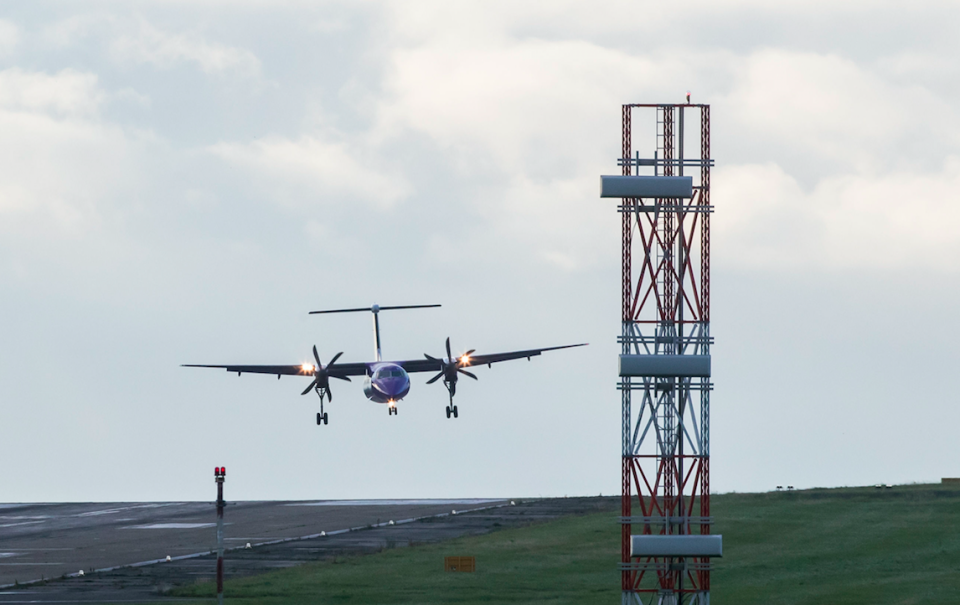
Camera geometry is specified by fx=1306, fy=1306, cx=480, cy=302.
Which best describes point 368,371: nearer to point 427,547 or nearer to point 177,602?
point 427,547

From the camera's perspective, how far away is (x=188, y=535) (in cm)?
9562

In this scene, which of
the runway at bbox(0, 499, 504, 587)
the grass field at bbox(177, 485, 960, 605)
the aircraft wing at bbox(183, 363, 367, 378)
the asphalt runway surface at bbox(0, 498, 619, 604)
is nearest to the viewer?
the grass field at bbox(177, 485, 960, 605)

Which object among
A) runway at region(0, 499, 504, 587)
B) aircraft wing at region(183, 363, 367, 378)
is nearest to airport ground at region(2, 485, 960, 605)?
runway at region(0, 499, 504, 587)

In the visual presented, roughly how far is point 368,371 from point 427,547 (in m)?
17.7

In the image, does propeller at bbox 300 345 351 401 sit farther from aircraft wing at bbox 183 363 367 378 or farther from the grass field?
the grass field

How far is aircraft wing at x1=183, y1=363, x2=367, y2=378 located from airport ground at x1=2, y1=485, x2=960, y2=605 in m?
12.5

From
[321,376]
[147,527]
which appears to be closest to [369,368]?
[321,376]

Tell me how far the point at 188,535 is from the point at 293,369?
14.8 m

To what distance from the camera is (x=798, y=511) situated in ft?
315

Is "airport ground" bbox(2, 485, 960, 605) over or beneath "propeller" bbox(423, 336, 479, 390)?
beneath

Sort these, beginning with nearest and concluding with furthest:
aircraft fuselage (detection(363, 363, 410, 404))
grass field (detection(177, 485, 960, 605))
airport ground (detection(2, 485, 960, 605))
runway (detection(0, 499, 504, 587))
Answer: grass field (detection(177, 485, 960, 605)), airport ground (detection(2, 485, 960, 605)), runway (detection(0, 499, 504, 587)), aircraft fuselage (detection(363, 363, 410, 404))

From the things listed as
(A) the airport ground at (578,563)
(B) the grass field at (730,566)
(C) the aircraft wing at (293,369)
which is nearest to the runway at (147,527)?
(A) the airport ground at (578,563)

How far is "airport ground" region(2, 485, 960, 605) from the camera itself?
62.3m

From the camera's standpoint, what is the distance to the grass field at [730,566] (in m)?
61.8
